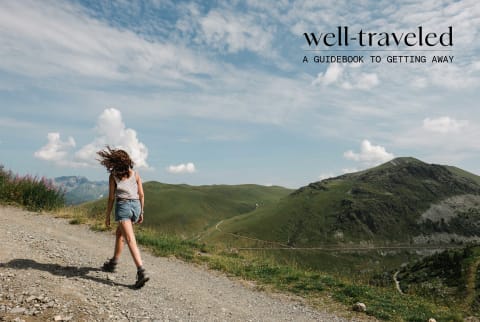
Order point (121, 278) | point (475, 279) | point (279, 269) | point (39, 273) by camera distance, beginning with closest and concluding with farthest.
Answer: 1. point (39, 273)
2. point (121, 278)
3. point (279, 269)
4. point (475, 279)

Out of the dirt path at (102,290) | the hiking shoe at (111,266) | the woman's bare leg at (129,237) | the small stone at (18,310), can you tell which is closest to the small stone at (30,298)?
the dirt path at (102,290)

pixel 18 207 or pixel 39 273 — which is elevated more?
pixel 18 207

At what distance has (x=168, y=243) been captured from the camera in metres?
16.5

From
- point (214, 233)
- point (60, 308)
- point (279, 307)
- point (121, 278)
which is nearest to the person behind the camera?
point (60, 308)

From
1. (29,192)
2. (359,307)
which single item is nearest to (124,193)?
(359,307)

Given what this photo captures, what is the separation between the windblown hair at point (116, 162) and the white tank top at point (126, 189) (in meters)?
0.14

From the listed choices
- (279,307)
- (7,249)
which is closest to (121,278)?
(7,249)

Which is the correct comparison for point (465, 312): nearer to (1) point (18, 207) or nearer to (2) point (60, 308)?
(2) point (60, 308)

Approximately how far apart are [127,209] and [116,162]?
4.01 feet

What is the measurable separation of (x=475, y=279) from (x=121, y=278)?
17827 mm

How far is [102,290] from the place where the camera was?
8352 mm

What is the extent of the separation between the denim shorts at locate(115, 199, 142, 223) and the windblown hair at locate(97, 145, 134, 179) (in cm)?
68

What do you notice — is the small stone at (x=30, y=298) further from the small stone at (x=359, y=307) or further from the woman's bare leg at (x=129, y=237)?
the small stone at (x=359, y=307)

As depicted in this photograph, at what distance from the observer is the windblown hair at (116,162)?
9.17 m
